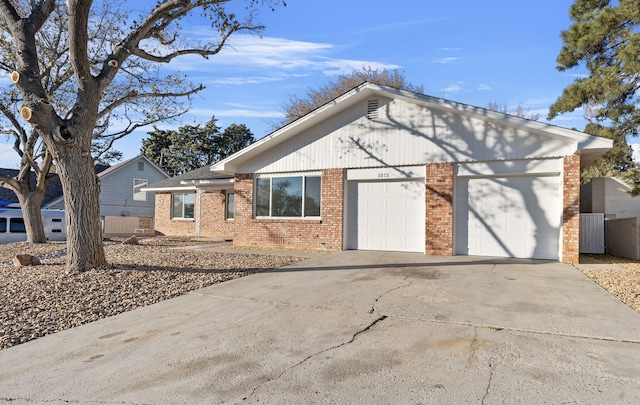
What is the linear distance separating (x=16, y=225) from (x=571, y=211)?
21364mm

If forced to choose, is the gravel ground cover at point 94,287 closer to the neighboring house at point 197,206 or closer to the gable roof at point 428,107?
the gable roof at point 428,107

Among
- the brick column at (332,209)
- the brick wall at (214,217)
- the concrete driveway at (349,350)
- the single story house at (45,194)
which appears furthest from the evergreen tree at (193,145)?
the concrete driveway at (349,350)

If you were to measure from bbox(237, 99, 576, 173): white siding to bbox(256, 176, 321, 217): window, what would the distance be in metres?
0.41

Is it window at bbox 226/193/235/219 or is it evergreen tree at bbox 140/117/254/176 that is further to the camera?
evergreen tree at bbox 140/117/254/176

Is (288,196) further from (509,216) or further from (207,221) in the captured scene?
(207,221)

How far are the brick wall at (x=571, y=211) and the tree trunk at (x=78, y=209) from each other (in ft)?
34.8

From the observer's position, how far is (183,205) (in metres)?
21.9

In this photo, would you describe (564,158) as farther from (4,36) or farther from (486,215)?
(4,36)

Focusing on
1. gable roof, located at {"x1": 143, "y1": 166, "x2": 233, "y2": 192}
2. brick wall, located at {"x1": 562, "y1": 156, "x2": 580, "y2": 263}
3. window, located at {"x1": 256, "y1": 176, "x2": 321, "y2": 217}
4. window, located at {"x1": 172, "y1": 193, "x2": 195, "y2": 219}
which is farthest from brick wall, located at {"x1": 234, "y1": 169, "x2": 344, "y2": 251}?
window, located at {"x1": 172, "y1": 193, "x2": 195, "y2": 219}

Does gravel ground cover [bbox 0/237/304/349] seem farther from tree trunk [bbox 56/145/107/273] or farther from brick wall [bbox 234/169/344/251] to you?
brick wall [bbox 234/169/344/251]

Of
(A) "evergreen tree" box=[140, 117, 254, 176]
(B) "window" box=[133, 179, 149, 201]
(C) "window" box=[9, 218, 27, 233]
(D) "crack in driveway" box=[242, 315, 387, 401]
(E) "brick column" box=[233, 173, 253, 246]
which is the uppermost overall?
(A) "evergreen tree" box=[140, 117, 254, 176]

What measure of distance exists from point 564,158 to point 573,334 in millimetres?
6674

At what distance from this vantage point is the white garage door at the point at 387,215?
1188cm

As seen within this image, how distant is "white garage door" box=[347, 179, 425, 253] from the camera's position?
11.9 meters
